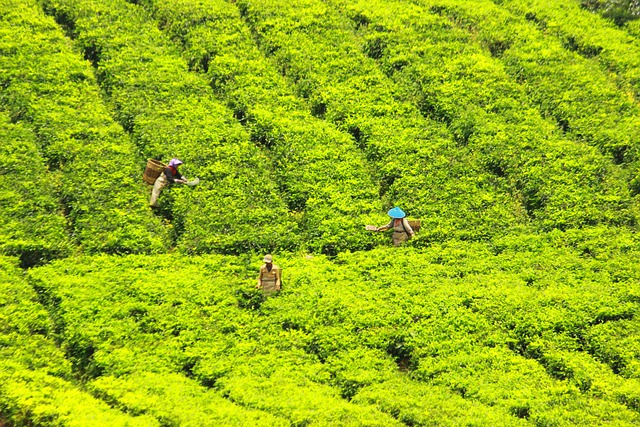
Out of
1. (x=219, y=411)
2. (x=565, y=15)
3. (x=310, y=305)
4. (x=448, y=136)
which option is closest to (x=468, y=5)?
(x=565, y=15)

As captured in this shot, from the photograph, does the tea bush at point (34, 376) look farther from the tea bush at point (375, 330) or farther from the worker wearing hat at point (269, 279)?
the worker wearing hat at point (269, 279)

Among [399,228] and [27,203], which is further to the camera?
[399,228]

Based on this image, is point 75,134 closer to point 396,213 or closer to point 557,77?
point 396,213

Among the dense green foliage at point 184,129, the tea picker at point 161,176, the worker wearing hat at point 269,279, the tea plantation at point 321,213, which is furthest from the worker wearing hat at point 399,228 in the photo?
the tea picker at point 161,176

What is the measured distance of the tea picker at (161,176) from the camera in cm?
1986

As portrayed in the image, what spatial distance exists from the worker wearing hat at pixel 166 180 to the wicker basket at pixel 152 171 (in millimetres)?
285

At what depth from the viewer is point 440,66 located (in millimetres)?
26234

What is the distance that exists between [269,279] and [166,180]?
18.5 feet

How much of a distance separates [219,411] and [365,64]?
1755 centimetres

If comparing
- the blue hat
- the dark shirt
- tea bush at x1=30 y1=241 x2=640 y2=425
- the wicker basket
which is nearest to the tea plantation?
tea bush at x1=30 y1=241 x2=640 y2=425

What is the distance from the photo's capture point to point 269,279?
16.9 metres

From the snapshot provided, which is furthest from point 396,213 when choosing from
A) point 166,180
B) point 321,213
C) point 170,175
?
point 166,180

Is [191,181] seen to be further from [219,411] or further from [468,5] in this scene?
[468,5]

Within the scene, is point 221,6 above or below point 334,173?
above
